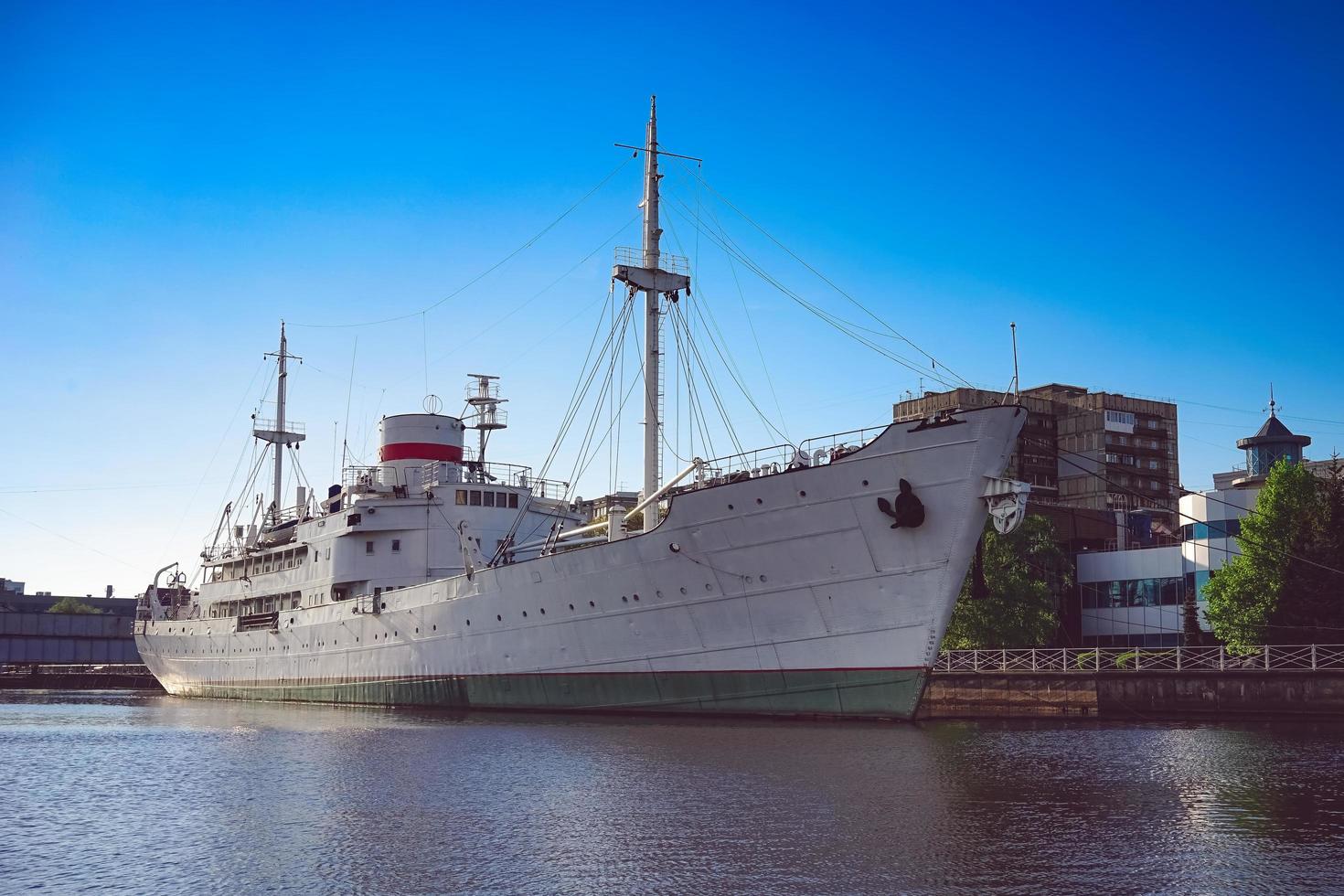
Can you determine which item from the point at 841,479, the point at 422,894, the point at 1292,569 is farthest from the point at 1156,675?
the point at 422,894

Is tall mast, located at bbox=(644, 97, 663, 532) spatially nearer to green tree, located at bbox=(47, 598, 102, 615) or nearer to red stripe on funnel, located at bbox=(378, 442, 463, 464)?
red stripe on funnel, located at bbox=(378, 442, 463, 464)

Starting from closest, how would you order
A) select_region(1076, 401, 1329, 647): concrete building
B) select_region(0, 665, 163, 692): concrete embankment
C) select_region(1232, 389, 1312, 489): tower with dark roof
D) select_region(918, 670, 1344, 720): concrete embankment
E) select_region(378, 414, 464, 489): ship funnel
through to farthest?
select_region(918, 670, 1344, 720): concrete embankment
select_region(378, 414, 464, 489): ship funnel
select_region(1076, 401, 1329, 647): concrete building
select_region(1232, 389, 1312, 489): tower with dark roof
select_region(0, 665, 163, 692): concrete embankment

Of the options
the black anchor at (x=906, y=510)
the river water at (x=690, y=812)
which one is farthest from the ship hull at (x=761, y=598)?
the river water at (x=690, y=812)

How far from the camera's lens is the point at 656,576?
28641 mm

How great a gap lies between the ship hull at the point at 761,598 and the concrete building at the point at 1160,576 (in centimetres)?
2604

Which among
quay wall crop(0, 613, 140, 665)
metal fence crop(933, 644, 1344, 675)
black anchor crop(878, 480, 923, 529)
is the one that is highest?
black anchor crop(878, 480, 923, 529)

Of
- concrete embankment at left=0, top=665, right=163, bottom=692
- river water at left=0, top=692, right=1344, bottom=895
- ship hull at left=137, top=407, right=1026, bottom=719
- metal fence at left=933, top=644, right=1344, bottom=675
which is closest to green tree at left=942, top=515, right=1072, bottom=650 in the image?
metal fence at left=933, top=644, right=1344, bottom=675

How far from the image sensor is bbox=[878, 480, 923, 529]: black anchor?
25.3 metres

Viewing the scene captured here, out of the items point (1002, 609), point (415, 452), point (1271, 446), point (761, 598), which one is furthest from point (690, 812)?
point (1271, 446)

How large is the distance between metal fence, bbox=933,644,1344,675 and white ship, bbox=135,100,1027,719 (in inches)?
230

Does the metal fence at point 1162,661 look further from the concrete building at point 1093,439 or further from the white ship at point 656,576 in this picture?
the concrete building at point 1093,439

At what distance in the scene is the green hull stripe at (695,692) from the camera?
86.3 ft

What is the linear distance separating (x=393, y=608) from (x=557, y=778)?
1955cm

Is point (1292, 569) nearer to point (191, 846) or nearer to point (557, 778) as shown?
point (557, 778)
